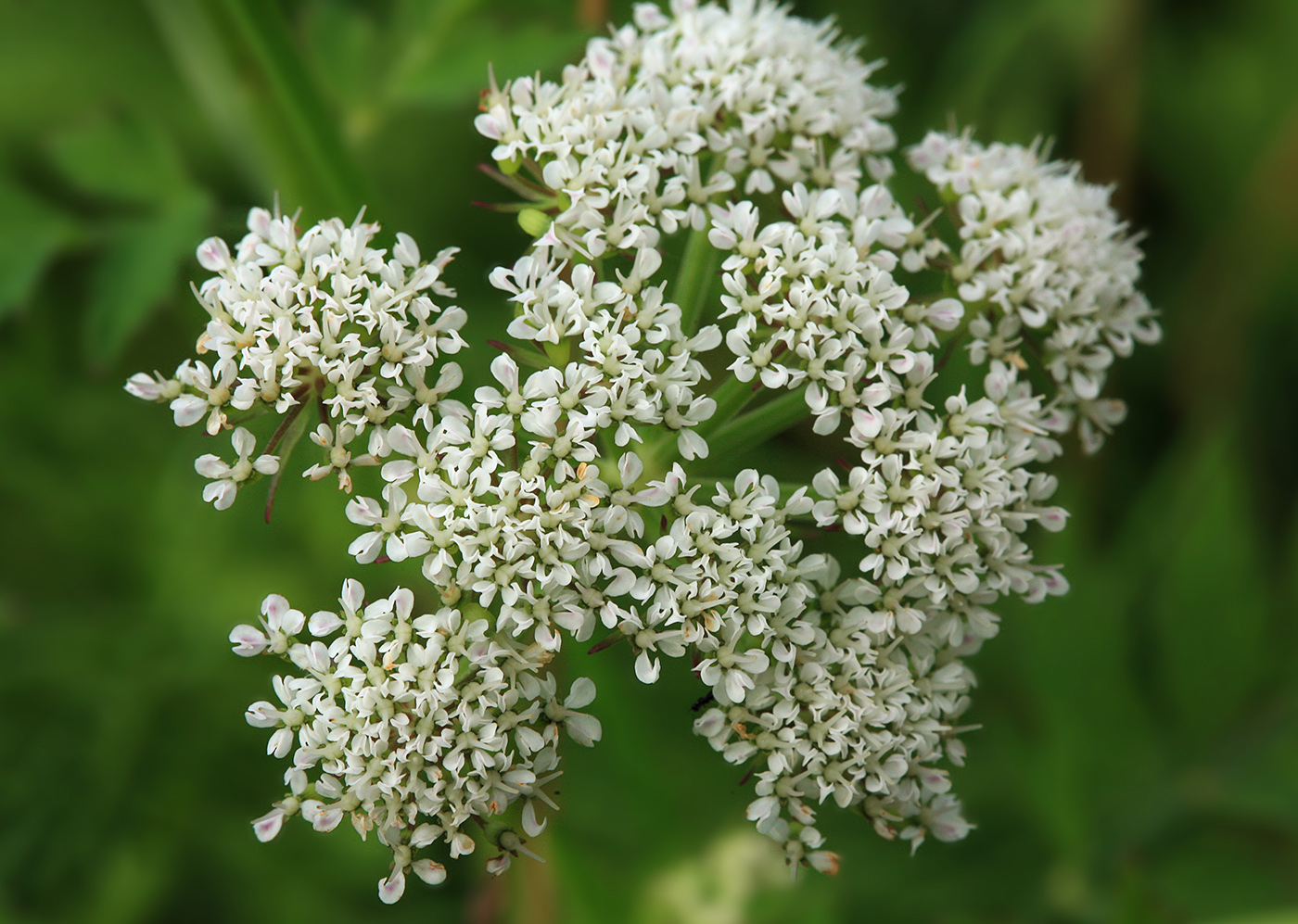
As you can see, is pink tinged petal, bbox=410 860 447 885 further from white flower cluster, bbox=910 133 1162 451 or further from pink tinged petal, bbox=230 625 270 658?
white flower cluster, bbox=910 133 1162 451

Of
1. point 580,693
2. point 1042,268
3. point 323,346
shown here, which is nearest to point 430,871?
point 580,693

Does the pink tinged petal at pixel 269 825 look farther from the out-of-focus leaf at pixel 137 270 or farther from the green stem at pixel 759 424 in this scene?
the out-of-focus leaf at pixel 137 270

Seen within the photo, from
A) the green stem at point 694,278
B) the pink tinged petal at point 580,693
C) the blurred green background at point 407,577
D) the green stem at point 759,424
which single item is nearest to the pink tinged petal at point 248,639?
the pink tinged petal at point 580,693

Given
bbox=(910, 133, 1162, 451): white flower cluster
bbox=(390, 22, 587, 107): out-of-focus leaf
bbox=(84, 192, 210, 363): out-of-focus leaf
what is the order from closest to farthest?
bbox=(910, 133, 1162, 451): white flower cluster, bbox=(84, 192, 210, 363): out-of-focus leaf, bbox=(390, 22, 587, 107): out-of-focus leaf

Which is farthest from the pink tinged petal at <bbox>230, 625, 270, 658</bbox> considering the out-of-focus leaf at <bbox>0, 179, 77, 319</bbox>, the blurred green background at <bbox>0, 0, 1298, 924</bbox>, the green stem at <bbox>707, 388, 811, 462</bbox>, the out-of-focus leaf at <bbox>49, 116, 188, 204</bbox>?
the out-of-focus leaf at <bbox>49, 116, 188, 204</bbox>

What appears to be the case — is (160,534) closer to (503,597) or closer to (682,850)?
(682,850)

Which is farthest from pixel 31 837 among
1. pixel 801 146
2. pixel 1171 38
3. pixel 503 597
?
pixel 1171 38

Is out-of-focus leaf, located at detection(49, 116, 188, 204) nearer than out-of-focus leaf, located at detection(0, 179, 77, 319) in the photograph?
No
